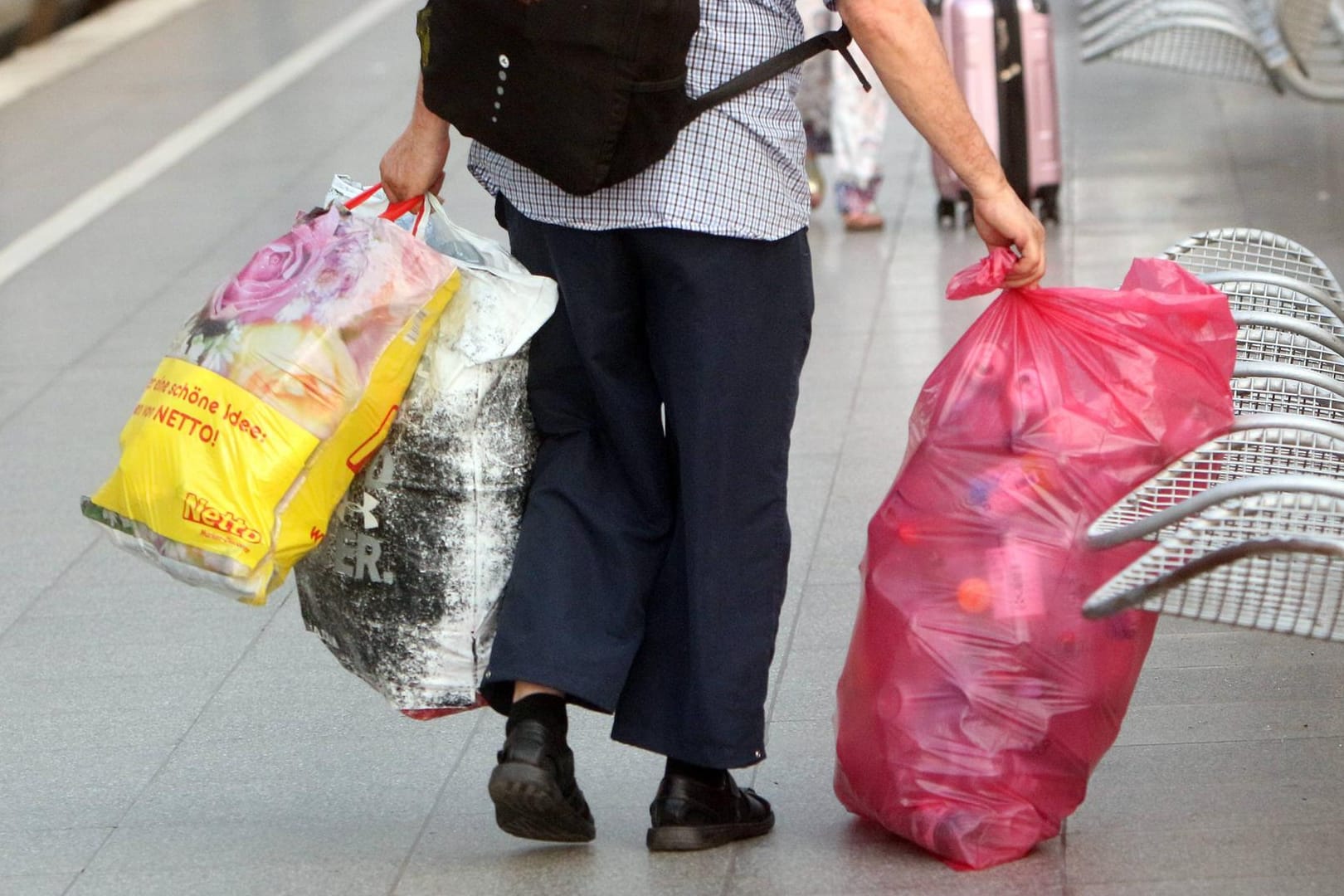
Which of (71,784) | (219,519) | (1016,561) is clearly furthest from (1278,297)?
(71,784)

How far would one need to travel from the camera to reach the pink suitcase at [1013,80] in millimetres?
6484

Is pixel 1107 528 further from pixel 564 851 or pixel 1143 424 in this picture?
pixel 564 851

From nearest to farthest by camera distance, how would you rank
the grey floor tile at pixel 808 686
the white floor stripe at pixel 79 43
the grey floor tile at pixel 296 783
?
1. the grey floor tile at pixel 296 783
2. the grey floor tile at pixel 808 686
3. the white floor stripe at pixel 79 43

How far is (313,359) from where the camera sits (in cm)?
259

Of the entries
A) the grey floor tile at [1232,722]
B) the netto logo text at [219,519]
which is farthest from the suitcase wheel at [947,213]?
the netto logo text at [219,519]

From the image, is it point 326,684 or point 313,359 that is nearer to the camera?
point 313,359

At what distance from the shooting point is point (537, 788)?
8.87 ft

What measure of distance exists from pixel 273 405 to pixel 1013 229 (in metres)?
0.98

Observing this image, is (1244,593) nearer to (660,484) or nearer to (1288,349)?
(660,484)

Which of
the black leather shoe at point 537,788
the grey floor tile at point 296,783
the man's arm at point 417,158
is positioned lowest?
the grey floor tile at point 296,783

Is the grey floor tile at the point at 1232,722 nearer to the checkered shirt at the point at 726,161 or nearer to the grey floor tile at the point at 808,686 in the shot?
the grey floor tile at the point at 808,686

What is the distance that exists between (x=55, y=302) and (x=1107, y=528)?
4.68m

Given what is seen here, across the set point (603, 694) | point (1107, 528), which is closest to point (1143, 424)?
point (1107, 528)

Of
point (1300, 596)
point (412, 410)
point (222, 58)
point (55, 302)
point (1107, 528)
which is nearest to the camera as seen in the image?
point (1300, 596)
